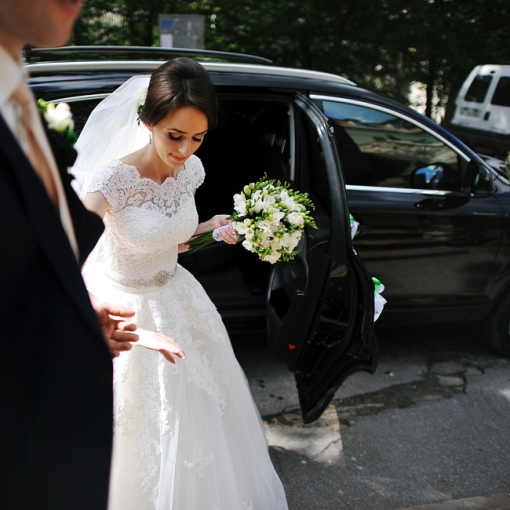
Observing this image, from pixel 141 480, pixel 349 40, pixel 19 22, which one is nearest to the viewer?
pixel 19 22

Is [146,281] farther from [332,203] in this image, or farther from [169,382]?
[332,203]

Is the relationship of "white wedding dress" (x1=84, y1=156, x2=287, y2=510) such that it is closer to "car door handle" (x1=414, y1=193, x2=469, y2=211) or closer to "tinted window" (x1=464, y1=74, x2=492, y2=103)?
"car door handle" (x1=414, y1=193, x2=469, y2=211)

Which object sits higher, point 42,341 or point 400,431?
point 42,341

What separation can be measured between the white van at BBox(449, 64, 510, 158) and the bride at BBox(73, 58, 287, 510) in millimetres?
5710

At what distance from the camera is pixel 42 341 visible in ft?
3.80

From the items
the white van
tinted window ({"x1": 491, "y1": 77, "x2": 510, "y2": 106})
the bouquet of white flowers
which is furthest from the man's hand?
tinted window ({"x1": 491, "y1": 77, "x2": 510, "y2": 106})

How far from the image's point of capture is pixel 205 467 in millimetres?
2289

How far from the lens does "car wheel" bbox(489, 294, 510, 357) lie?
4180mm

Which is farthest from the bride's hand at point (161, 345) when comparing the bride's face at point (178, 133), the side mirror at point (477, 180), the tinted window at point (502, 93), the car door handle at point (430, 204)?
the tinted window at point (502, 93)

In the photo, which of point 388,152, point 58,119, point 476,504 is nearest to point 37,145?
point 58,119

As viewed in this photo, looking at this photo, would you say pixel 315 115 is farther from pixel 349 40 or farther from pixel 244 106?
pixel 349 40

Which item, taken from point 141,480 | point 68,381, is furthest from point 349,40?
point 68,381

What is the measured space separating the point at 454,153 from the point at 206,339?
2288 mm

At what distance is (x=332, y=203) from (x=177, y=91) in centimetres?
90
